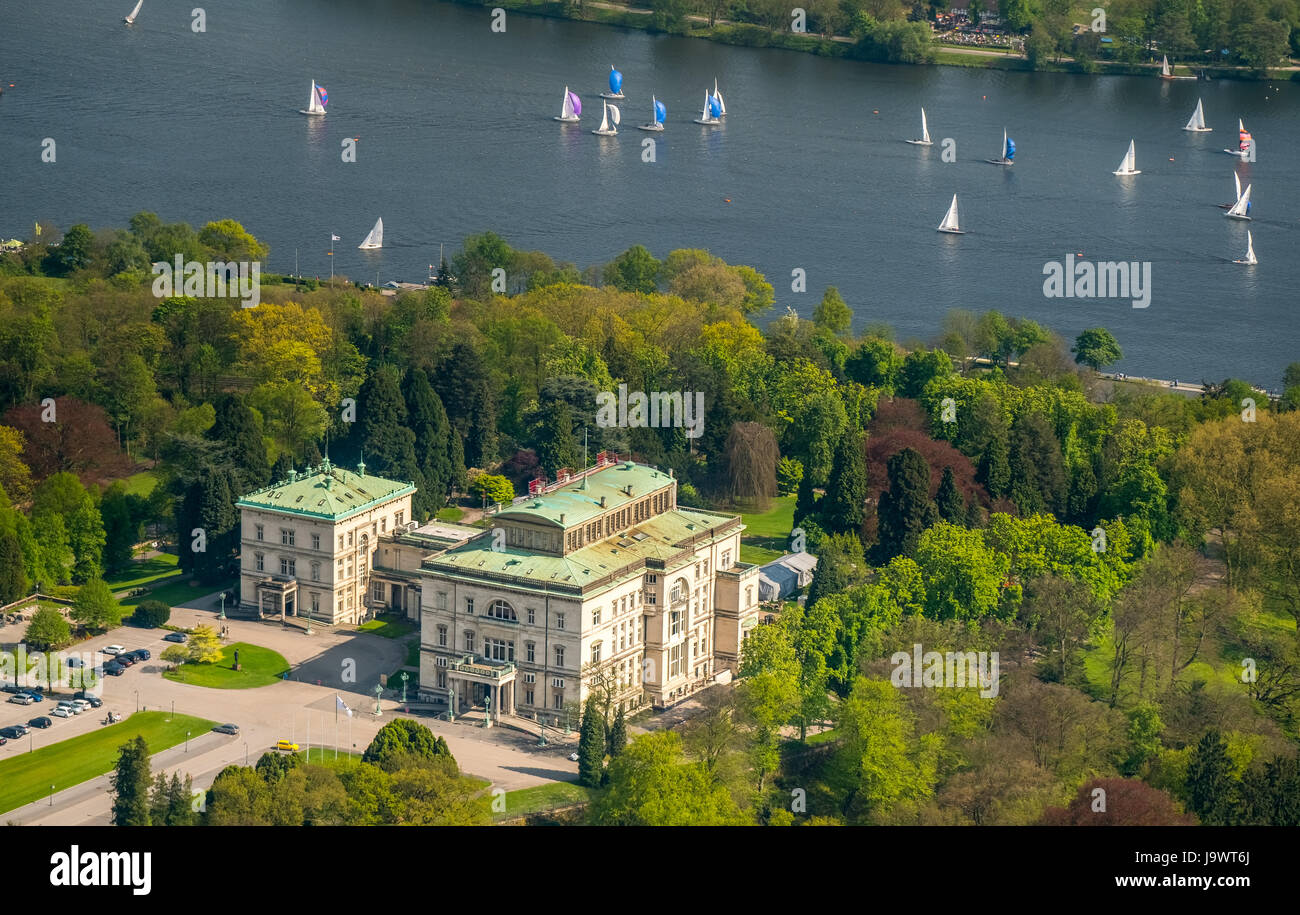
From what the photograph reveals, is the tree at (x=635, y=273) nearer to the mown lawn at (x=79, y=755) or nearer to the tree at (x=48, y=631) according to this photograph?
the tree at (x=48, y=631)

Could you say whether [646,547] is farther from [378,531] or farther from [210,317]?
[210,317]

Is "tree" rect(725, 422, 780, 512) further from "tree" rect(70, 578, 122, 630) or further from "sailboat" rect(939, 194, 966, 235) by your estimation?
"sailboat" rect(939, 194, 966, 235)

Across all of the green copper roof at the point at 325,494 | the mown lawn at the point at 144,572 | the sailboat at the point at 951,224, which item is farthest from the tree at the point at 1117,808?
the sailboat at the point at 951,224

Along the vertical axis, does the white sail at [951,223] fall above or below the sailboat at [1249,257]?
above

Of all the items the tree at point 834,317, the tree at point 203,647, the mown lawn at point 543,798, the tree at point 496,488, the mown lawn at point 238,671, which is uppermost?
the tree at point 834,317

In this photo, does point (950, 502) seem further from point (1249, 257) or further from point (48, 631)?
point (1249, 257)

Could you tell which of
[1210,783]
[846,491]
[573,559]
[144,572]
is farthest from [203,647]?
[1210,783]

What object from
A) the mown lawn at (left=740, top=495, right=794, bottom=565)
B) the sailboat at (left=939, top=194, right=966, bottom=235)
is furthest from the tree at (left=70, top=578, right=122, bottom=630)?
the sailboat at (left=939, top=194, right=966, bottom=235)
